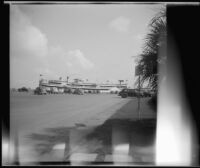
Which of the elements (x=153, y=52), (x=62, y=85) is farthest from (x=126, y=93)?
(x=153, y=52)

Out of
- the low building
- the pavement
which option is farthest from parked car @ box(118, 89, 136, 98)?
the pavement

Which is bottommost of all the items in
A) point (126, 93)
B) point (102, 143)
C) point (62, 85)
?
point (126, 93)

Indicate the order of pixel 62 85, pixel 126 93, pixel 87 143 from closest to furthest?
pixel 87 143 → pixel 62 85 → pixel 126 93

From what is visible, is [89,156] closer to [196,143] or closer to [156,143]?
[156,143]

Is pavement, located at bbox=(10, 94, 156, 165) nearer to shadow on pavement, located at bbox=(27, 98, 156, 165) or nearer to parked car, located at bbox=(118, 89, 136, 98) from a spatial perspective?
shadow on pavement, located at bbox=(27, 98, 156, 165)

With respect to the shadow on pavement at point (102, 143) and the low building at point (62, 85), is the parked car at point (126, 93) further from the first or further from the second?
the shadow on pavement at point (102, 143)

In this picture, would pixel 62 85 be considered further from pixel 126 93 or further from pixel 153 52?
pixel 153 52
